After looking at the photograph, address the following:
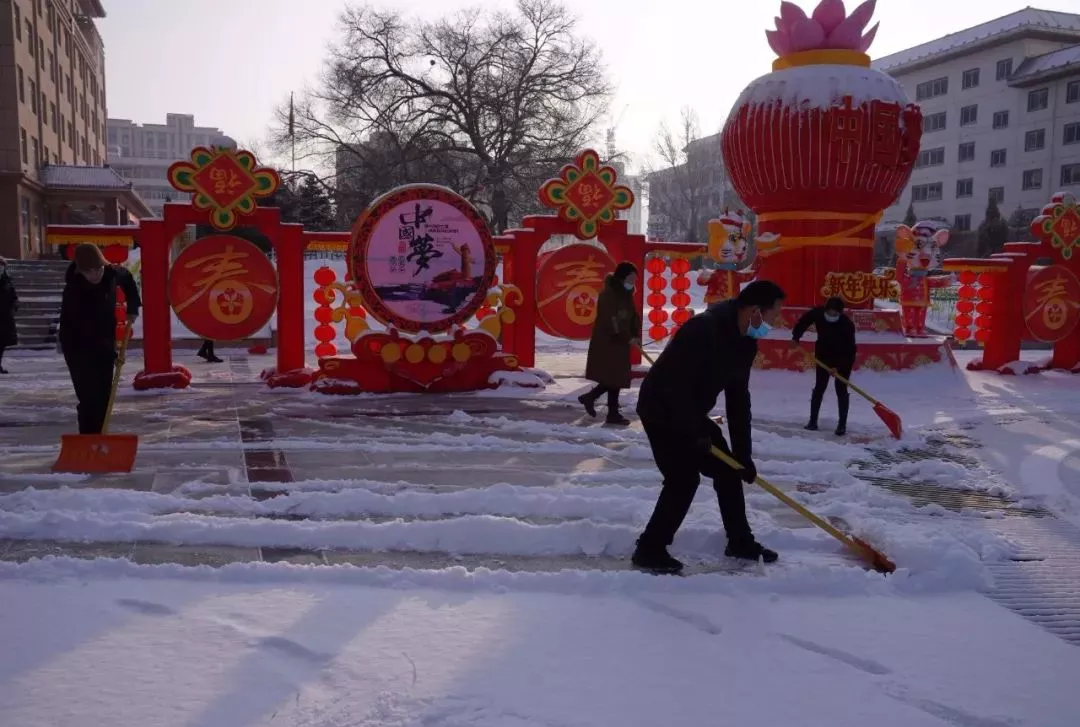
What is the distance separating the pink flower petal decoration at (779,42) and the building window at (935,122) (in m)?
37.5

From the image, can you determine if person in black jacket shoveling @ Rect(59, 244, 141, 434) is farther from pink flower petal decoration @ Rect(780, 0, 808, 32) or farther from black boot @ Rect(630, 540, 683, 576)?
pink flower petal decoration @ Rect(780, 0, 808, 32)

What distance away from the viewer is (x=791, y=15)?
13297 mm

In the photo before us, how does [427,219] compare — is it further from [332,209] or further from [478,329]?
[332,209]

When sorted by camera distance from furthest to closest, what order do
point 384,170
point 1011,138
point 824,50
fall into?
point 1011,138 → point 384,170 → point 824,50

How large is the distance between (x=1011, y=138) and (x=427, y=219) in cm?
4028

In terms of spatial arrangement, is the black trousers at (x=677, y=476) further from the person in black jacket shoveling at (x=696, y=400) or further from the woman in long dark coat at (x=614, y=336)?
the woman in long dark coat at (x=614, y=336)

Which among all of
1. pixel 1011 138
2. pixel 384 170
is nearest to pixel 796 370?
pixel 384 170

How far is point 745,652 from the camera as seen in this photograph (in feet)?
12.3

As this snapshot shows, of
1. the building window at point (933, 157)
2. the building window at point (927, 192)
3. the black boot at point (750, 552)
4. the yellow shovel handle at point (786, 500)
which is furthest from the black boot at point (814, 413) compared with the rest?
the building window at point (927, 192)

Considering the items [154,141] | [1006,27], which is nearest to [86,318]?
[1006,27]

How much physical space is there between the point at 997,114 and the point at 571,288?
1521 inches

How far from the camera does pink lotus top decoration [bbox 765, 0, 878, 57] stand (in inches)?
518

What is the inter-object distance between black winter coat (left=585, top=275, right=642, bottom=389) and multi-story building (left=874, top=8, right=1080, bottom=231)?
33.9 m

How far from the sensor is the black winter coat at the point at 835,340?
882cm
